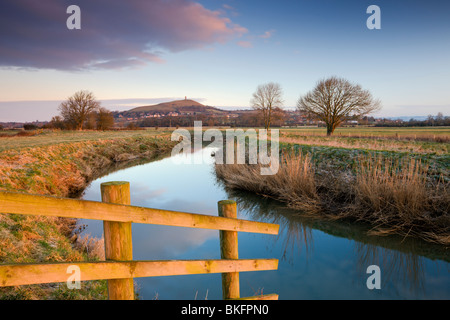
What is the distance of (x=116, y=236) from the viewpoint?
206cm

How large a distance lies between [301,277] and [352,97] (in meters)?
33.3

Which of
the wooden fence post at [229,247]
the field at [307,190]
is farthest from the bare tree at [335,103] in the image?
the wooden fence post at [229,247]

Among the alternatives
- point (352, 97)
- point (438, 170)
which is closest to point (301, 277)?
point (438, 170)

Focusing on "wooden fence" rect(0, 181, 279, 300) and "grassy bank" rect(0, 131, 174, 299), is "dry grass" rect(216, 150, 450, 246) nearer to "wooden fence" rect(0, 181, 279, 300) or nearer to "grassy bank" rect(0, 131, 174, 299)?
"wooden fence" rect(0, 181, 279, 300)

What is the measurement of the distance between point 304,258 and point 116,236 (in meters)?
5.74

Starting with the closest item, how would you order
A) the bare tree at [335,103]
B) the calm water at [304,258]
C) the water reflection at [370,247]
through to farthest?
the calm water at [304,258]
the water reflection at [370,247]
the bare tree at [335,103]

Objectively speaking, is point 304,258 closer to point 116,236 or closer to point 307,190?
point 307,190

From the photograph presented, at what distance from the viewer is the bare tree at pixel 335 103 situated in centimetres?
3350

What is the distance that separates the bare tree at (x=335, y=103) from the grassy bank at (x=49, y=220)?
25658mm

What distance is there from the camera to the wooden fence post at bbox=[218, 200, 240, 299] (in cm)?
280

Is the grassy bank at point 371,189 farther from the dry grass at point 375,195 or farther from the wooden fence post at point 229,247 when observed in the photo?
the wooden fence post at point 229,247

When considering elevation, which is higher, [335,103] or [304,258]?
[335,103]

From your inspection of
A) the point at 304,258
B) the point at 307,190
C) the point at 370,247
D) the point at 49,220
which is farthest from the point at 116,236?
the point at 307,190
